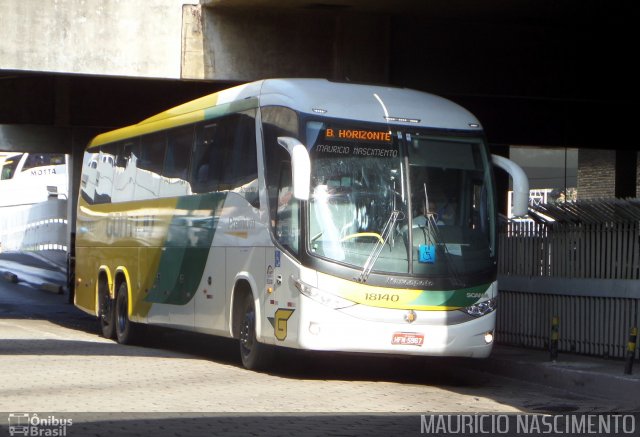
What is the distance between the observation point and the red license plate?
13.7m

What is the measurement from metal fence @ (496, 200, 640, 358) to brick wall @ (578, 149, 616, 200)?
44.9 ft

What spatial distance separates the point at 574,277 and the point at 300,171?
504cm

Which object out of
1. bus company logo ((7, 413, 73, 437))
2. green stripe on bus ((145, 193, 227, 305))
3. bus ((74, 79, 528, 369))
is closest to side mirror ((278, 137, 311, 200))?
bus ((74, 79, 528, 369))

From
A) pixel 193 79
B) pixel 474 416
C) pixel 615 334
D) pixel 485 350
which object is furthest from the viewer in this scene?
pixel 193 79

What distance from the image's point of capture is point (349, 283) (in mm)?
13633

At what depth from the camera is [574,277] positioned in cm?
1656

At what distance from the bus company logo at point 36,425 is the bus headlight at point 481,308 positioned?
5.71 m

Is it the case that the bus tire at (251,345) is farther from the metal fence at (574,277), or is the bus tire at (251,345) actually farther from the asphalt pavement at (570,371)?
the metal fence at (574,277)

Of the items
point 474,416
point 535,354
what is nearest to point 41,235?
point 535,354

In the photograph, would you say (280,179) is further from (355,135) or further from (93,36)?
(93,36)

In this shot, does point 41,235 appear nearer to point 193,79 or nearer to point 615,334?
point 193,79

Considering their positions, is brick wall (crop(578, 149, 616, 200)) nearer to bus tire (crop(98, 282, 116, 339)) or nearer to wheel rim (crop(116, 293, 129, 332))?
bus tire (crop(98, 282, 116, 339))

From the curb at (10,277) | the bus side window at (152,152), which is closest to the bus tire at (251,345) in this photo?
the bus side window at (152,152)

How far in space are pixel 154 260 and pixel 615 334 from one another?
702cm
